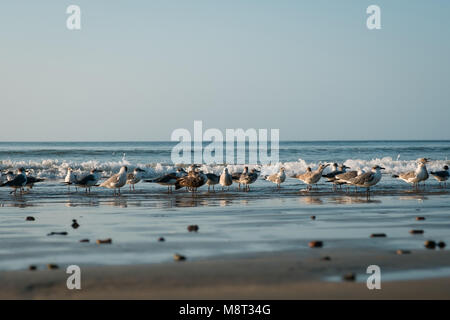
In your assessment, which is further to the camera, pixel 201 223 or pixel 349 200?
pixel 349 200

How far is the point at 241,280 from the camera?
6.14 meters

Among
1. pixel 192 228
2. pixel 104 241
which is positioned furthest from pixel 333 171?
pixel 104 241

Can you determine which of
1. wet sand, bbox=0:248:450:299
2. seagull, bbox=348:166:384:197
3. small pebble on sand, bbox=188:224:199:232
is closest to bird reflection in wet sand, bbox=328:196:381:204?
seagull, bbox=348:166:384:197

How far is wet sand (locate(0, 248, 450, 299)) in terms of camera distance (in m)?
5.63

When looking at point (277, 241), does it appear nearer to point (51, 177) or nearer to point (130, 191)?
point (130, 191)

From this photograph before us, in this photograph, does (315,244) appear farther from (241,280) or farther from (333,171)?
(333,171)

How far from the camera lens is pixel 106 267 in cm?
668

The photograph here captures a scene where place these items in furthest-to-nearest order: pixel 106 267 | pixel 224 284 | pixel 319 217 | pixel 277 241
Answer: pixel 319 217 → pixel 277 241 → pixel 106 267 → pixel 224 284

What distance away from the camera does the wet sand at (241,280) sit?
563 centimetres

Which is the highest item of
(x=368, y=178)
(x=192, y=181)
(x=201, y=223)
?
(x=368, y=178)

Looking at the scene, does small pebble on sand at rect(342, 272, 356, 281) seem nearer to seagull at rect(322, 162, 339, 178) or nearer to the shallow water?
the shallow water

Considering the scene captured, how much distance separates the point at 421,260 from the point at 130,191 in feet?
43.0
